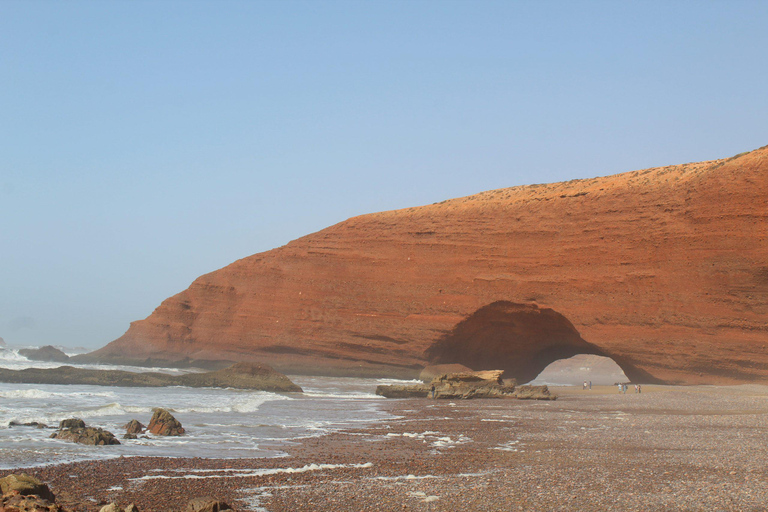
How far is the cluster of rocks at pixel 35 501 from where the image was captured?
17.0ft

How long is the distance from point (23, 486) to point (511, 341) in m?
32.3

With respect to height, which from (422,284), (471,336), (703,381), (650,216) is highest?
(650,216)

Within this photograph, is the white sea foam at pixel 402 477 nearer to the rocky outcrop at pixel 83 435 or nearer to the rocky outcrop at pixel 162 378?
the rocky outcrop at pixel 83 435

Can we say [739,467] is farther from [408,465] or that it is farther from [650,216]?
[650,216]

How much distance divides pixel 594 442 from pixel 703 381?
20.3m

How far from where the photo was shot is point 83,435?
11.2 m

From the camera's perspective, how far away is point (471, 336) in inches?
1430

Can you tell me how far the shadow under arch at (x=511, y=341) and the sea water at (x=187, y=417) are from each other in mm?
10124

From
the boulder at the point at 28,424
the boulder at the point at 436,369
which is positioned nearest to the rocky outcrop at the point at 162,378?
the boulder at the point at 436,369

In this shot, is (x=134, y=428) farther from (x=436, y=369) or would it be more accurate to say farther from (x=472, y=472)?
(x=436, y=369)

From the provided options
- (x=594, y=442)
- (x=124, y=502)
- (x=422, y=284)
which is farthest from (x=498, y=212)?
(x=124, y=502)

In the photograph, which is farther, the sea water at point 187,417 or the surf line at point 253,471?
the sea water at point 187,417

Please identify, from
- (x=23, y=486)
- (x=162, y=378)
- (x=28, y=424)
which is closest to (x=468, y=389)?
(x=162, y=378)

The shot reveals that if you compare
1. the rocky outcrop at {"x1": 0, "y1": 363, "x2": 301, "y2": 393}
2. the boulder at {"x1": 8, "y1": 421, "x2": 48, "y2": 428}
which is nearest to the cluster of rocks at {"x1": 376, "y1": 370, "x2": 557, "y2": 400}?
the rocky outcrop at {"x1": 0, "y1": 363, "x2": 301, "y2": 393}
